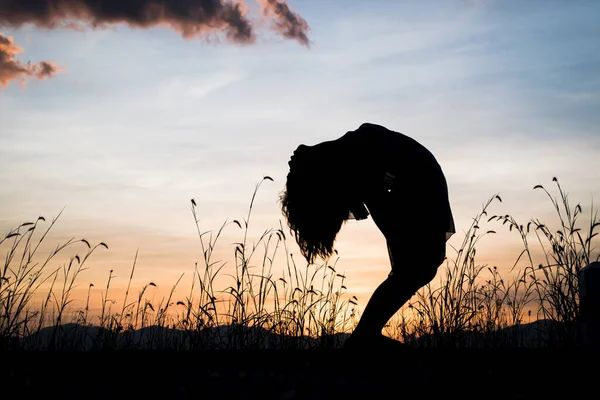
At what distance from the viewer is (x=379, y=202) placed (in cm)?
438

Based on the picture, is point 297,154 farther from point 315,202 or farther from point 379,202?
point 379,202

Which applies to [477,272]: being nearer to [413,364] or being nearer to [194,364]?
[413,364]

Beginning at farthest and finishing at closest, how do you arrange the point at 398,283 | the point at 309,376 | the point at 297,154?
the point at 297,154 → the point at 398,283 → the point at 309,376

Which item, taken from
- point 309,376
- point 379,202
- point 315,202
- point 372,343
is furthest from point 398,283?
point 309,376

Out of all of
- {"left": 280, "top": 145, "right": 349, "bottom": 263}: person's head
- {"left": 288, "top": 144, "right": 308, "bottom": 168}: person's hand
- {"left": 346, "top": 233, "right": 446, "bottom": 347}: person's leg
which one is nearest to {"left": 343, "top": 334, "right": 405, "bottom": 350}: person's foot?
{"left": 346, "top": 233, "right": 446, "bottom": 347}: person's leg

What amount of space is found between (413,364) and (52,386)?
5.56 feet

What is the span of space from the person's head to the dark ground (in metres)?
0.87

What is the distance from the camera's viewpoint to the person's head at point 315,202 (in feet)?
14.7

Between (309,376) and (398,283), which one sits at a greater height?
(398,283)

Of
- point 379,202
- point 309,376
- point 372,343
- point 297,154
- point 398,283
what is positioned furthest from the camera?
point 297,154

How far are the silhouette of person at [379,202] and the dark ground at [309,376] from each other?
1.50ft

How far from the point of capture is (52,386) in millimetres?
2676

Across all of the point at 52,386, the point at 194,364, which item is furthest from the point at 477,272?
the point at 52,386

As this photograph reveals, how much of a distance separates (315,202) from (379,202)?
1.42 ft
